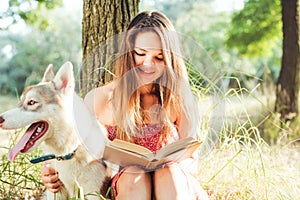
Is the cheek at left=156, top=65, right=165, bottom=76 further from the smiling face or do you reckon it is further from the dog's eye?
the dog's eye

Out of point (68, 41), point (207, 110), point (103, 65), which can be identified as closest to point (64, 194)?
point (103, 65)

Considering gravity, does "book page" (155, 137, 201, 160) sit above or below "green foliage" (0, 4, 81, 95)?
above

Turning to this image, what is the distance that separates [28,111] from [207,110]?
1318 mm

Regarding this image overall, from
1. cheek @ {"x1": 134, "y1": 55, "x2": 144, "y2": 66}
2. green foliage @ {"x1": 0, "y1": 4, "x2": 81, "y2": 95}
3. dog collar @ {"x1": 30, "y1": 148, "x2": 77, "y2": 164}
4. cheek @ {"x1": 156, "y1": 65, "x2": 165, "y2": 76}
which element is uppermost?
cheek @ {"x1": 134, "y1": 55, "x2": 144, "y2": 66}

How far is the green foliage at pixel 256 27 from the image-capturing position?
331 inches

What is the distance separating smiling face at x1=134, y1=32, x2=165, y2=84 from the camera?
7.94ft

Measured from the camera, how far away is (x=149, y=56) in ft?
7.98

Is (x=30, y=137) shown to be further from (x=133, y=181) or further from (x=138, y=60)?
(x=138, y=60)

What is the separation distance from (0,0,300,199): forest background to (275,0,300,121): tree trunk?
184 mm

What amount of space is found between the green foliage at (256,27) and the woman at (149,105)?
620cm

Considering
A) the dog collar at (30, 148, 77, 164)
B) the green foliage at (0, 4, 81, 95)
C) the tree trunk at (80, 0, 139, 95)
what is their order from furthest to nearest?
the green foliage at (0, 4, 81, 95) → the tree trunk at (80, 0, 139, 95) → the dog collar at (30, 148, 77, 164)

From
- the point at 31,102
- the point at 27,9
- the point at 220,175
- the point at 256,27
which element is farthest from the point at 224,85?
the point at 256,27

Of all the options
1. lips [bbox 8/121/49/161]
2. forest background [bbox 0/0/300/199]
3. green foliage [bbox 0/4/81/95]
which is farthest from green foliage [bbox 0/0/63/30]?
green foliage [bbox 0/4/81/95]

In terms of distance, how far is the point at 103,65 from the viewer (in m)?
2.98
